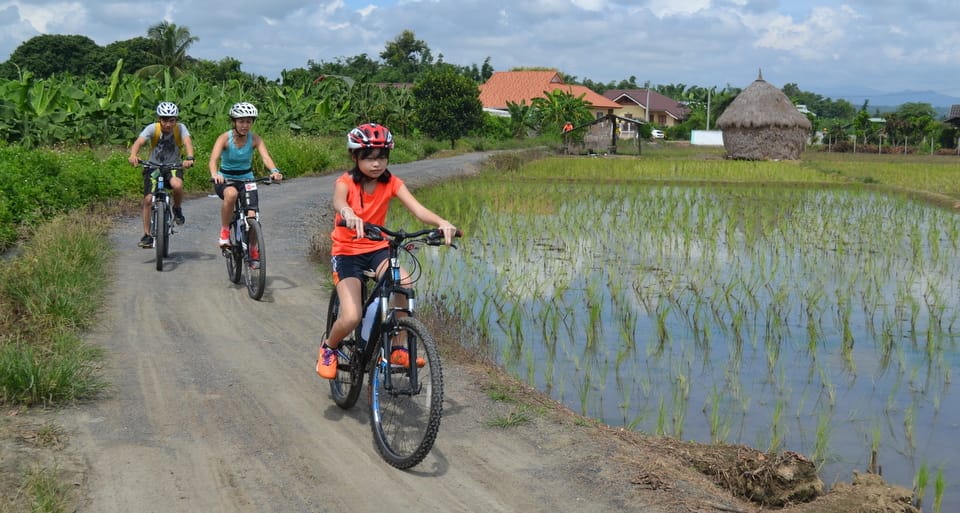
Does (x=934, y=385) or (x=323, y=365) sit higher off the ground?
(x=323, y=365)

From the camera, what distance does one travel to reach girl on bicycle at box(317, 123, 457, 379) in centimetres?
468

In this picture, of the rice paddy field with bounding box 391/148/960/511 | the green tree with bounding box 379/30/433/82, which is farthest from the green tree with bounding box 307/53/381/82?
the rice paddy field with bounding box 391/148/960/511

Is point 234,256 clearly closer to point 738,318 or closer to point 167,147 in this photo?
point 167,147

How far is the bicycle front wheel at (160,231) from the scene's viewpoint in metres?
8.88

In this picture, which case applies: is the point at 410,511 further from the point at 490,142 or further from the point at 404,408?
the point at 490,142

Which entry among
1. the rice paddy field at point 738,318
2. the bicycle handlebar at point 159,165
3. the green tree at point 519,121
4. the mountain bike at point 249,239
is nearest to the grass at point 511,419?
the rice paddy field at point 738,318

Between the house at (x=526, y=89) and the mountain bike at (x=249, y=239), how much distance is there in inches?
2359

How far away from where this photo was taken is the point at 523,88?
6938 cm

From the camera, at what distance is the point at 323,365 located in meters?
5.01

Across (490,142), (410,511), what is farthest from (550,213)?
(490,142)

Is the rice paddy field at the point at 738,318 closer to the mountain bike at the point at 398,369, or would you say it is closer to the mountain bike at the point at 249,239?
the mountain bike at the point at 398,369

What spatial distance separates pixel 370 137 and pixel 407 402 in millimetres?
1280

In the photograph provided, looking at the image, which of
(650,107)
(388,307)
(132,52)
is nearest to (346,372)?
(388,307)

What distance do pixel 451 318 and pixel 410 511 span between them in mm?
3862
